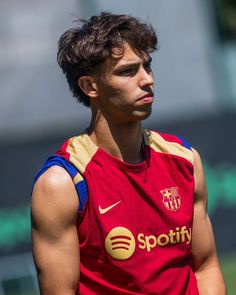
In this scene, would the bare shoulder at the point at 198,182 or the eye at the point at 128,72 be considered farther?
the bare shoulder at the point at 198,182

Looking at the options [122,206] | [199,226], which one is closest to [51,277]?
[122,206]

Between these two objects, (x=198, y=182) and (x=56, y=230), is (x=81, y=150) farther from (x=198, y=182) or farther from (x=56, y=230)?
(x=198, y=182)

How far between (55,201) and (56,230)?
12cm

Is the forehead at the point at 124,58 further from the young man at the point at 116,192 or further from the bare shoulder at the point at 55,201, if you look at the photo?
the bare shoulder at the point at 55,201

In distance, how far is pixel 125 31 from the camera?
4.46 metres

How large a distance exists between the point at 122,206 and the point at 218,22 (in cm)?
709

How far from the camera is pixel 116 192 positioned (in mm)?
4418

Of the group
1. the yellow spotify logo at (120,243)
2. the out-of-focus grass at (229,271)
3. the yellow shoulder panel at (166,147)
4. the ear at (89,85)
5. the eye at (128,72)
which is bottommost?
the out-of-focus grass at (229,271)

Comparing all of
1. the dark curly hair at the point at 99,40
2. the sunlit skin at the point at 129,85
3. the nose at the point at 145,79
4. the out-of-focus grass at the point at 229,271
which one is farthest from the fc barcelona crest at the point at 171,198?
the out-of-focus grass at the point at 229,271

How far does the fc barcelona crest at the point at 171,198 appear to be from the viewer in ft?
14.7

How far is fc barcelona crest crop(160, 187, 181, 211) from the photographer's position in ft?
14.7

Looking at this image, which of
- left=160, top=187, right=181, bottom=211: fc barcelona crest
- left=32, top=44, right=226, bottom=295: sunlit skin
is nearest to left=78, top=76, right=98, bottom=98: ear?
left=32, top=44, right=226, bottom=295: sunlit skin

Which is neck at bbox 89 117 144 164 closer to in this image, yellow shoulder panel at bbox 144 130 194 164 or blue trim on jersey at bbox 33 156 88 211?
yellow shoulder panel at bbox 144 130 194 164

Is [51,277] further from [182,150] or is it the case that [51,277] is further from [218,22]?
[218,22]
